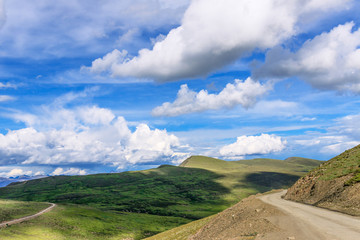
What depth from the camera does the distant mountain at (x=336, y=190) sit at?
42281 millimetres

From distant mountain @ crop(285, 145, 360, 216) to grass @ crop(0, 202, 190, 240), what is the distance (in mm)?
84604

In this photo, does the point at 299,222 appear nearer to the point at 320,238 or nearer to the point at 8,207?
the point at 320,238

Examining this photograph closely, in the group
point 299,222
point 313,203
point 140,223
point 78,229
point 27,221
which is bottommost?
point 140,223

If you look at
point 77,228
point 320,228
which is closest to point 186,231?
point 320,228

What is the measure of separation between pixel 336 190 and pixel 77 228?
347 ft

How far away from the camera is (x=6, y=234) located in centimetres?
7956

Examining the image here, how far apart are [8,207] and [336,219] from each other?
140351 mm

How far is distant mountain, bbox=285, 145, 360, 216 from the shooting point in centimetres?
4228

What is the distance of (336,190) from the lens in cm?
5022

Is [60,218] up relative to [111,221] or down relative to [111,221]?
up

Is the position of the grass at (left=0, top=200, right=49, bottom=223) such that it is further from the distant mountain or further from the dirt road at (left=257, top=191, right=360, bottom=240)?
the dirt road at (left=257, top=191, right=360, bottom=240)

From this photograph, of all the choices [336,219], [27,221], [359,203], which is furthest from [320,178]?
[27,221]

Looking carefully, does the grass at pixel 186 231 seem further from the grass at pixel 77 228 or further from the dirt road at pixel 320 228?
the grass at pixel 77 228

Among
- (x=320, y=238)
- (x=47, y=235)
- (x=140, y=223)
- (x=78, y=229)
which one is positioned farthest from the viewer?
(x=140, y=223)
